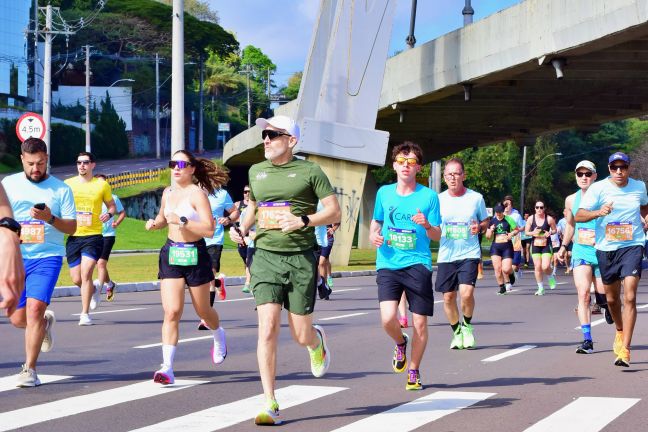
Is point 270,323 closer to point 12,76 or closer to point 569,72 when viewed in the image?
point 569,72

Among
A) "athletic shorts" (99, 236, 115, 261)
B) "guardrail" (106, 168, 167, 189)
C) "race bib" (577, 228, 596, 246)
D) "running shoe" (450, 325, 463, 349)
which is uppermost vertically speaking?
"guardrail" (106, 168, 167, 189)

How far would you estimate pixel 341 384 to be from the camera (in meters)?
9.88

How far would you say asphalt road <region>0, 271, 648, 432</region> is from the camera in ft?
26.4

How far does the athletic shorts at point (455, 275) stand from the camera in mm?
12781

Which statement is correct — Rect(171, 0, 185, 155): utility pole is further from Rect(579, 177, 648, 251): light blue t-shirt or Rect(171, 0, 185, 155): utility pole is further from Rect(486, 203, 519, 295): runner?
Rect(579, 177, 648, 251): light blue t-shirt

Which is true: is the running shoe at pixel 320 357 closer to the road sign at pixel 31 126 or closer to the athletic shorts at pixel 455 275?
the athletic shorts at pixel 455 275

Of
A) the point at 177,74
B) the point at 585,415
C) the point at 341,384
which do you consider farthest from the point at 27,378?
Answer: the point at 177,74

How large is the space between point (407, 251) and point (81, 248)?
6.85m

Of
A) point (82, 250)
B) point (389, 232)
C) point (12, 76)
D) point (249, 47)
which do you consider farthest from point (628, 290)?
point (249, 47)

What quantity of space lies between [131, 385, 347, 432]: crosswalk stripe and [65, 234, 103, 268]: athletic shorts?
624 cm

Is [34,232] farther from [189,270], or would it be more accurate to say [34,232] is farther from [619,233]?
[619,233]

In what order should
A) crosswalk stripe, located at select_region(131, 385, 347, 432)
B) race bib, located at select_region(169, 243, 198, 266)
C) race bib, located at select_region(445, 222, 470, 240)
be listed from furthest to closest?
race bib, located at select_region(445, 222, 470, 240) < race bib, located at select_region(169, 243, 198, 266) < crosswalk stripe, located at select_region(131, 385, 347, 432)

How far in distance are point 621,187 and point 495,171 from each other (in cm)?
7306

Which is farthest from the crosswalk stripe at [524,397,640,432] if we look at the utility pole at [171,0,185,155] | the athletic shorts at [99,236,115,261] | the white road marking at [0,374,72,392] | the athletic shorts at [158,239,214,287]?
the utility pole at [171,0,185,155]
